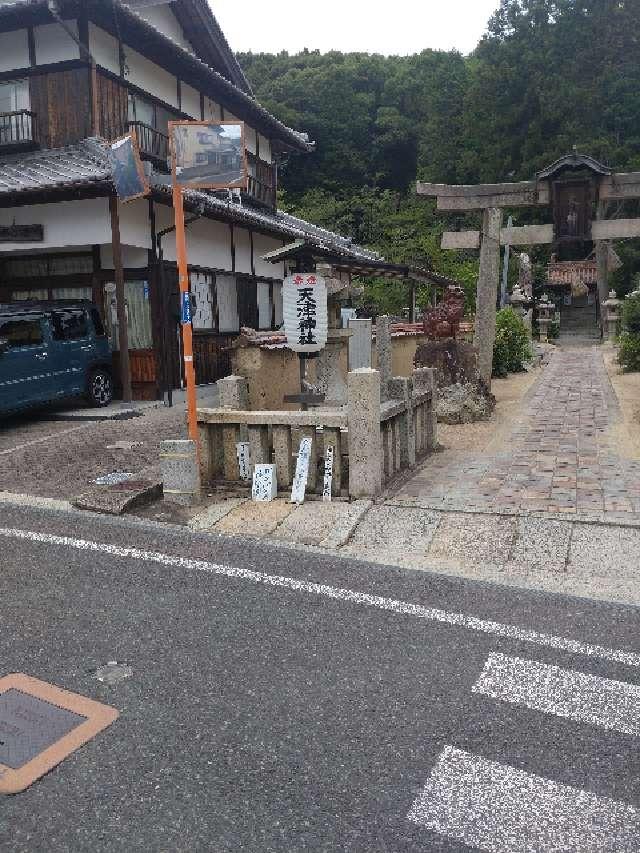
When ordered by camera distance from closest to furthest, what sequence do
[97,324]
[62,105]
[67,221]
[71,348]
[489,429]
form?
1. [489,429]
2. [71,348]
3. [97,324]
4. [67,221]
5. [62,105]

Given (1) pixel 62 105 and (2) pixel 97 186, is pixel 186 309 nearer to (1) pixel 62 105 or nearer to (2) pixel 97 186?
(2) pixel 97 186

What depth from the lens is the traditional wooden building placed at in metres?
12.6

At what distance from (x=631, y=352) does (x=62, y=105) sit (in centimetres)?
1551

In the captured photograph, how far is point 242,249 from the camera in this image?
17.8 m

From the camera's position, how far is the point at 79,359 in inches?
475

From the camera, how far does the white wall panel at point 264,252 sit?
18.6 metres

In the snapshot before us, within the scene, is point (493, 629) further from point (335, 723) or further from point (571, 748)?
point (335, 723)

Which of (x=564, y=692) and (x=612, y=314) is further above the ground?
(x=612, y=314)

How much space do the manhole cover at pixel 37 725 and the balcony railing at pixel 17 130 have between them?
13.3m

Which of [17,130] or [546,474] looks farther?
[17,130]

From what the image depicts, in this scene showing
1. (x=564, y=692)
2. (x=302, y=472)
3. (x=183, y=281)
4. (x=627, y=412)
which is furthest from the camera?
(x=627, y=412)

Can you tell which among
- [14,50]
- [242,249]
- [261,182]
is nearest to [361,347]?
[242,249]

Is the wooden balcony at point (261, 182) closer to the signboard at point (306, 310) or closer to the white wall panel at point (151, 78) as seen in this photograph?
the white wall panel at point (151, 78)

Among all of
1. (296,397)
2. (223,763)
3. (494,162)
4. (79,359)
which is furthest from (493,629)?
(494,162)
